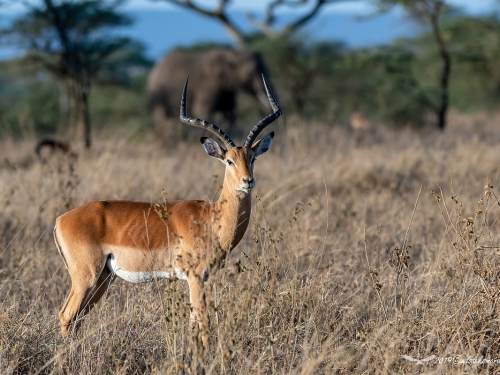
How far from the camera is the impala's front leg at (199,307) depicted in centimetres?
397

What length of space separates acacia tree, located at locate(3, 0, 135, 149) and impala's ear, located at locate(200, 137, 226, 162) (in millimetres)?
9126

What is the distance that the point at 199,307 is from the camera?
14.7 ft

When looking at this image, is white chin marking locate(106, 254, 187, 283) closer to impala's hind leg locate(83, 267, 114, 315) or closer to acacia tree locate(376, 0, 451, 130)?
impala's hind leg locate(83, 267, 114, 315)

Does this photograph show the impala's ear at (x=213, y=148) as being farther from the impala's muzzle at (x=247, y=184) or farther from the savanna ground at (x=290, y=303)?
the impala's muzzle at (x=247, y=184)

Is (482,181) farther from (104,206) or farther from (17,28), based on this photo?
(17,28)

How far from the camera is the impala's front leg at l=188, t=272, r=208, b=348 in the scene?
13.0ft

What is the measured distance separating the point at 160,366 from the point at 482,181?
22.6ft

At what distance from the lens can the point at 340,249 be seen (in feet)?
20.9

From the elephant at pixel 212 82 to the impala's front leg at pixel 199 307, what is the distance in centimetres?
1149

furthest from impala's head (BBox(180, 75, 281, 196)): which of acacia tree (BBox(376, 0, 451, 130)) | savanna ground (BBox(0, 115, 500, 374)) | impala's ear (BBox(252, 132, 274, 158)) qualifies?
acacia tree (BBox(376, 0, 451, 130))

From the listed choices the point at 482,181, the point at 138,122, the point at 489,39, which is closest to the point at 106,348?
the point at 482,181

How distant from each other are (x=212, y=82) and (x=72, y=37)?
11.7ft

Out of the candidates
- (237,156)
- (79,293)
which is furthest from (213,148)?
(79,293)

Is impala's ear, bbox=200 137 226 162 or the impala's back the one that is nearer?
the impala's back
